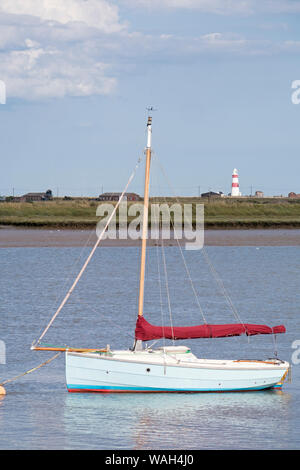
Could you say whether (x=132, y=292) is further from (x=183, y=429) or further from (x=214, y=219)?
(x=214, y=219)

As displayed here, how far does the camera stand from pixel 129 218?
104 m

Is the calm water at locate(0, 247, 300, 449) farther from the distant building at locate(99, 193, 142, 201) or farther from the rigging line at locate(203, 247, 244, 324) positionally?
the distant building at locate(99, 193, 142, 201)

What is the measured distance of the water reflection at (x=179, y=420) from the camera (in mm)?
22406

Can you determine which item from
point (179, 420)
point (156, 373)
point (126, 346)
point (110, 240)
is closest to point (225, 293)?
point (126, 346)

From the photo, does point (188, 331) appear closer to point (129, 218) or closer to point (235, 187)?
point (129, 218)

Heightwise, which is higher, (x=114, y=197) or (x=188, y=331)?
(x=114, y=197)

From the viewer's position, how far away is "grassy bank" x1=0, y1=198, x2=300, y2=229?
99.1m

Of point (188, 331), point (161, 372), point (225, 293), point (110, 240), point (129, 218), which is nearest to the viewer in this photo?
point (161, 372)

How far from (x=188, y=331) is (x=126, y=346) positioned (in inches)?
249

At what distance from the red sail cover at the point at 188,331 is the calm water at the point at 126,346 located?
178 cm

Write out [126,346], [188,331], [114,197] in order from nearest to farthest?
[188,331], [126,346], [114,197]

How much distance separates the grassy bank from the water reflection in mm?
71978

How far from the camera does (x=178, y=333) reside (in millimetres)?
26797

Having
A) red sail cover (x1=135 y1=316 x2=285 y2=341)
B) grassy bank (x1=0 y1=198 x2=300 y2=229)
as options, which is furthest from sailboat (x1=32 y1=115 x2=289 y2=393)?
grassy bank (x1=0 y1=198 x2=300 y2=229)
